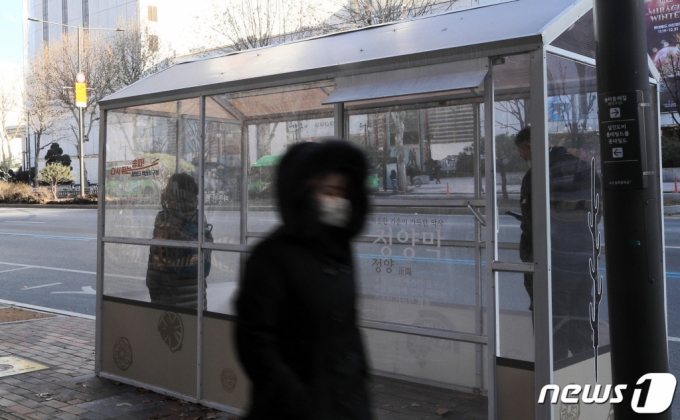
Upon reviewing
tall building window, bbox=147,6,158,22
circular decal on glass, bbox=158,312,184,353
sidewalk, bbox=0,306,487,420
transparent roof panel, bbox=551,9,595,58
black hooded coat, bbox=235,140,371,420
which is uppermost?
tall building window, bbox=147,6,158,22

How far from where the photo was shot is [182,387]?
18.4 ft

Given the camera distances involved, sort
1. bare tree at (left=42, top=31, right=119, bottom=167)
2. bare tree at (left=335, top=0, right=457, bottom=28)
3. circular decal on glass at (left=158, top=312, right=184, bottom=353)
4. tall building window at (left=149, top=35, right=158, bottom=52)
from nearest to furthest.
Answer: circular decal on glass at (left=158, top=312, right=184, bottom=353) → bare tree at (left=335, top=0, right=457, bottom=28) → tall building window at (left=149, top=35, right=158, bottom=52) → bare tree at (left=42, top=31, right=119, bottom=167)

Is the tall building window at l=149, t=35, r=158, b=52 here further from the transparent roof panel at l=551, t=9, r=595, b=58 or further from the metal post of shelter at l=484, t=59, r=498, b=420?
the metal post of shelter at l=484, t=59, r=498, b=420

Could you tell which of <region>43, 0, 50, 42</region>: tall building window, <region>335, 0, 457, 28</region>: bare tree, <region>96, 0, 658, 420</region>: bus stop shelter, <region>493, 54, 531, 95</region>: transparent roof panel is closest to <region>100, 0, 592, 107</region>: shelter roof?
<region>96, 0, 658, 420</region>: bus stop shelter

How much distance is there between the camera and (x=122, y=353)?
6.12 meters

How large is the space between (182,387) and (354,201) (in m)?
4.00

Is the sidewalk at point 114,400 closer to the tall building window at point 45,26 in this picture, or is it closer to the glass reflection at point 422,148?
the glass reflection at point 422,148

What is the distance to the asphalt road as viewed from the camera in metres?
5.73

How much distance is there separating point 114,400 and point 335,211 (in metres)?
4.29

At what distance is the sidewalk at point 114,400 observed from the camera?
205 inches

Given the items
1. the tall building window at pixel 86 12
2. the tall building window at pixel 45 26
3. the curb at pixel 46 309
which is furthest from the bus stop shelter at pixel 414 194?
the tall building window at pixel 45 26

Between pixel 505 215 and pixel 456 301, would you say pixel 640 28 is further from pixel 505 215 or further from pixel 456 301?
pixel 456 301

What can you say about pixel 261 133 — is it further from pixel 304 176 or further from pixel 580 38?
pixel 304 176

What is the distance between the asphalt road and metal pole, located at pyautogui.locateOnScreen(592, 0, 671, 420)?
935mm
